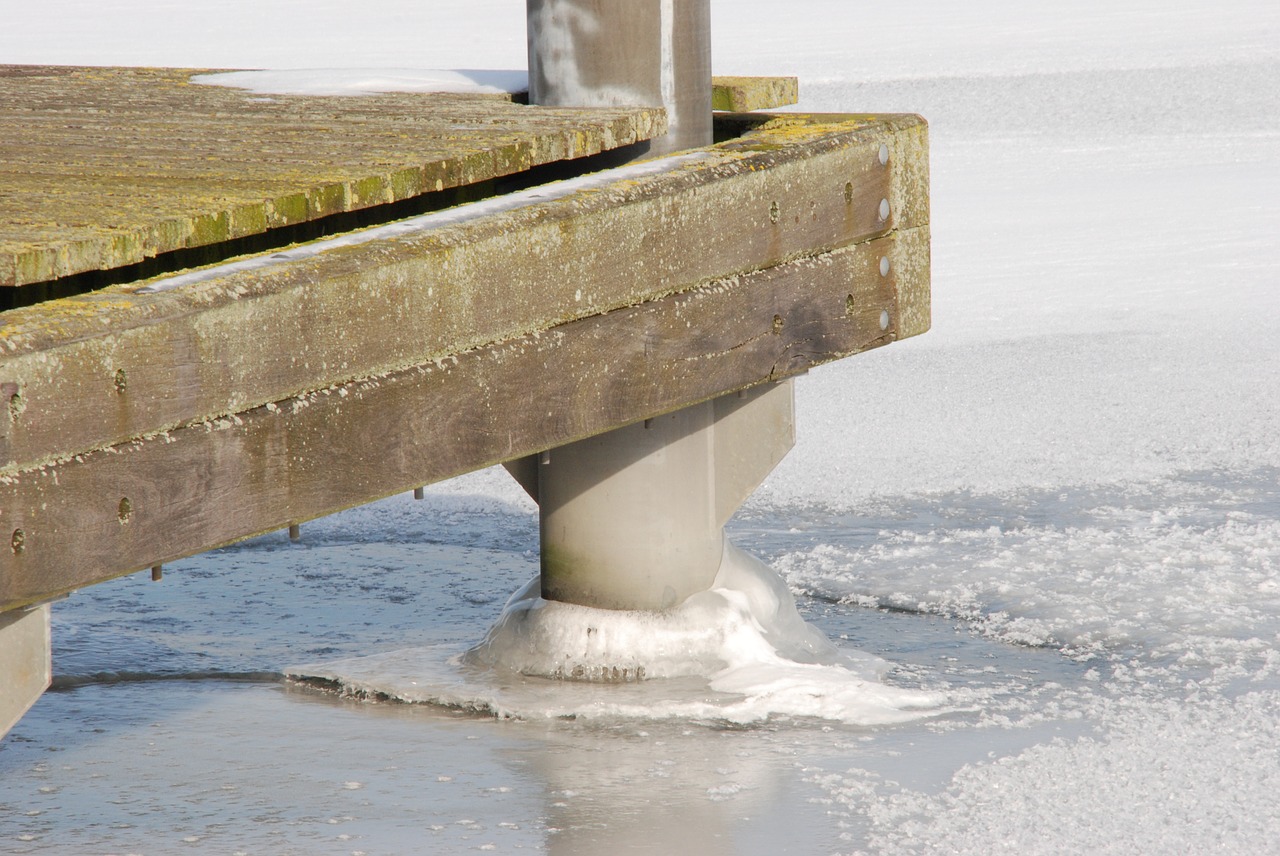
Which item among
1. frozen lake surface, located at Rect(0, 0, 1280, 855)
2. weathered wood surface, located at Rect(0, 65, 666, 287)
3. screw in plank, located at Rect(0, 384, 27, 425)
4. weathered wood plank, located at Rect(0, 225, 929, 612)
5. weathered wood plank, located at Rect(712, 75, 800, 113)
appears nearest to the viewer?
screw in plank, located at Rect(0, 384, 27, 425)

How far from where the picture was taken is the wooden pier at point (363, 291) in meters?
2.20

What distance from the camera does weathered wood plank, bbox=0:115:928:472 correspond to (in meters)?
2.14

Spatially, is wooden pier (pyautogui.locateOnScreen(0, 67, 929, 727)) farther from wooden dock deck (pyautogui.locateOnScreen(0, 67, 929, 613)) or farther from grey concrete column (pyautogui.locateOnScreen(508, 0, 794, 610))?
grey concrete column (pyautogui.locateOnScreen(508, 0, 794, 610))

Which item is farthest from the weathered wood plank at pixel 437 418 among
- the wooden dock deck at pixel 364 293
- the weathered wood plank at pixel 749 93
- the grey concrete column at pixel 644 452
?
the weathered wood plank at pixel 749 93

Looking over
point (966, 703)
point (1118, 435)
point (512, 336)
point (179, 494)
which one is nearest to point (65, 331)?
point (179, 494)

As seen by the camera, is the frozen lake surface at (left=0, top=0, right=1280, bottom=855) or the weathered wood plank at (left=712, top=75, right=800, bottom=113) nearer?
the frozen lake surface at (left=0, top=0, right=1280, bottom=855)

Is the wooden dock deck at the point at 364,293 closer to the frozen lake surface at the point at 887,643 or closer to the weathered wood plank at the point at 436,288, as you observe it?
the weathered wood plank at the point at 436,288

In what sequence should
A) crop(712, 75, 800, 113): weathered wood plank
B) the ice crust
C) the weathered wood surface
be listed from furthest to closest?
crop(712, 75, 800, 113): weathered wood plank, the ice crust, the weathered wood surface

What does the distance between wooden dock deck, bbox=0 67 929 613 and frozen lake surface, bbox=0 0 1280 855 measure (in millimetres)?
797

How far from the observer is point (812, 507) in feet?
18.4

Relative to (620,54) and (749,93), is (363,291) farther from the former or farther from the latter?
(749,93)

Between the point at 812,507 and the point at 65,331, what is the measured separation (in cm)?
373

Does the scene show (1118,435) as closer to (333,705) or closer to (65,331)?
(333,705)

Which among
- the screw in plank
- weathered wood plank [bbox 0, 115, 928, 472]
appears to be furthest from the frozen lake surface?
the screw in plank
